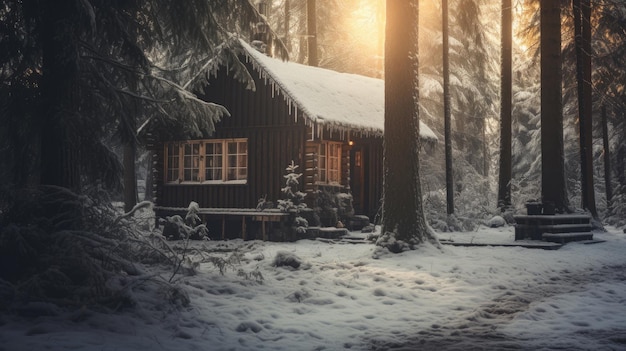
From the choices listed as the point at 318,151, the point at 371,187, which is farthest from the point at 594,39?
the point at 318,151

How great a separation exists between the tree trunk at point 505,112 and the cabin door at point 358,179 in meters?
5.40

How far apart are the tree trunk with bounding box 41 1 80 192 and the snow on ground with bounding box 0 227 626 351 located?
220 cm

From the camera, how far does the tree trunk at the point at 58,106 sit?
866cm

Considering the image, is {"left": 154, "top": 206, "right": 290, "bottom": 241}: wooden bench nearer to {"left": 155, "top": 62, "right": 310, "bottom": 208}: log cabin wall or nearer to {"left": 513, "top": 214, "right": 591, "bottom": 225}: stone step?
{"left": 155, "top": 62, "right": 310, "bottom": 208}: log cabin wall

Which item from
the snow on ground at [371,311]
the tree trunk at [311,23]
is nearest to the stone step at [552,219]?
the snow on ground at [371,311]

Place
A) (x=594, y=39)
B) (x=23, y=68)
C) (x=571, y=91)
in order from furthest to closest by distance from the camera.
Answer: (x=571, y=91) < (x=594, y=39) < (x=23, y=68)

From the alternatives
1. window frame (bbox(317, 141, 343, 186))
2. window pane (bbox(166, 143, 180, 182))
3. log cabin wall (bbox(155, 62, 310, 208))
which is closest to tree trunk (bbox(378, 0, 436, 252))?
log cabin wall (bbox(155, 62, 310, 208))

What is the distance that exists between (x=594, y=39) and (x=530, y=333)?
900 inches

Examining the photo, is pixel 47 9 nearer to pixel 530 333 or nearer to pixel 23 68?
pixel 23 68

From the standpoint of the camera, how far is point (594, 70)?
27859 mm

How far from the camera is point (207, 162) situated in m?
21.9

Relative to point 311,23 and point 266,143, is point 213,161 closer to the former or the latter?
point 266,143

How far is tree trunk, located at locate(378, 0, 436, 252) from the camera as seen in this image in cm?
1398

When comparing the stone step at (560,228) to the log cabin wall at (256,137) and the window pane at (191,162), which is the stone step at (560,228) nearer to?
the log cabin wall at (256,137)
